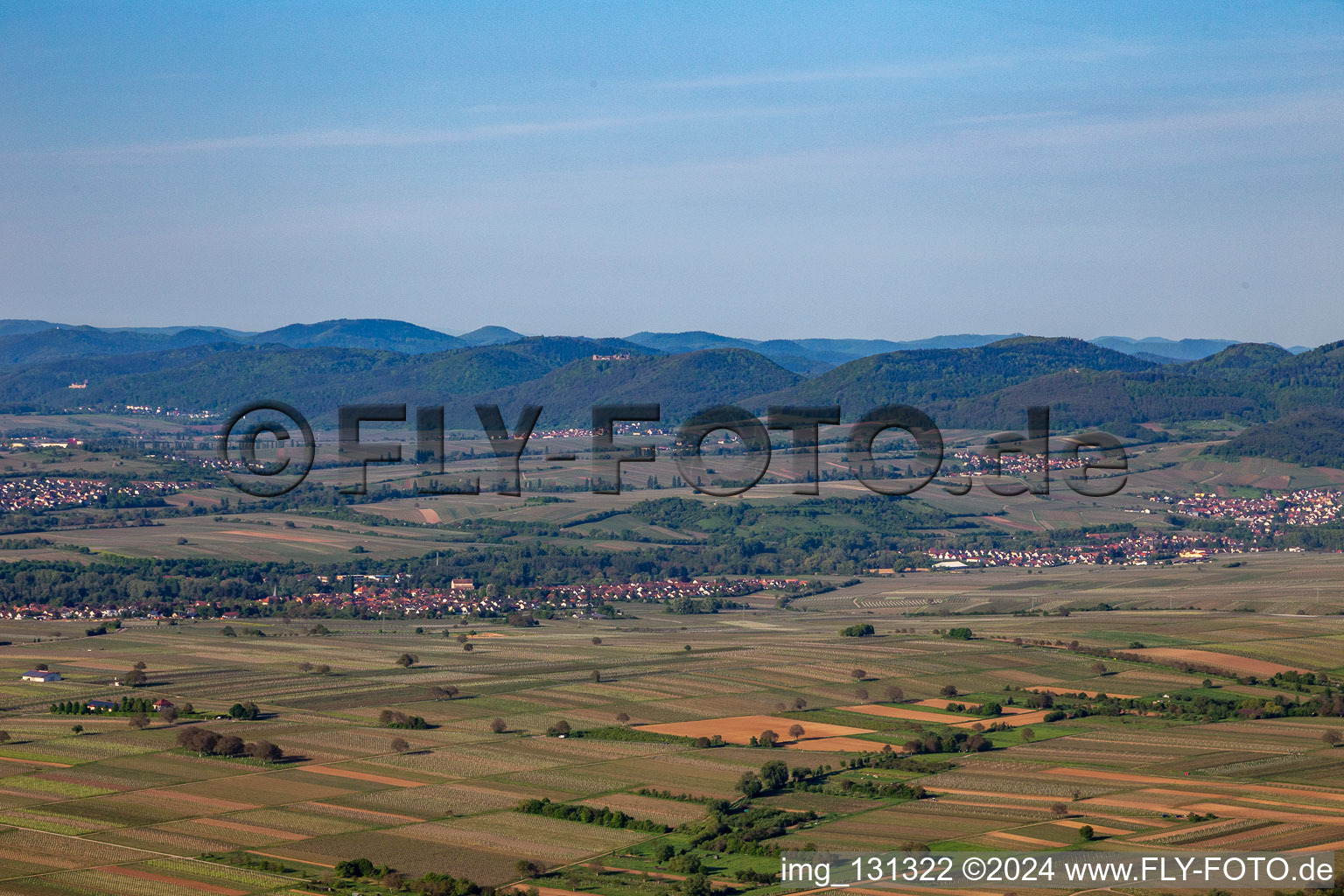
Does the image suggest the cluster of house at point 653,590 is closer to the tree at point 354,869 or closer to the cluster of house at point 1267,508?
the cluster of house at point 1267,508

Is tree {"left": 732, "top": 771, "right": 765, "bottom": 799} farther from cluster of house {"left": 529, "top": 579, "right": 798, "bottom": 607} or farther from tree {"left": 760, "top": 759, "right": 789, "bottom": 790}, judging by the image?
cluster of house {"left": 529, "top": 579, "right": 798, "bottom": 607}

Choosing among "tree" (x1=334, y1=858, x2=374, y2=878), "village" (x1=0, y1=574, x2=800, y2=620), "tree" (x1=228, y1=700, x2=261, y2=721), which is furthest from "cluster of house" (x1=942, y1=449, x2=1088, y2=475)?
"tree" (x1=334, y1=858, x2=374, y2=878)

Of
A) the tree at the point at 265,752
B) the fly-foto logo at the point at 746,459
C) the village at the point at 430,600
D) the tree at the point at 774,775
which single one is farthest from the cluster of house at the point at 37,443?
the tree at the point at 774,775

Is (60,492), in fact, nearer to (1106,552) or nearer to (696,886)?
(1106,552)

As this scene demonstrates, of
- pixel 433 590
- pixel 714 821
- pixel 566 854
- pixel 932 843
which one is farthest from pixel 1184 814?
pixel 433 590

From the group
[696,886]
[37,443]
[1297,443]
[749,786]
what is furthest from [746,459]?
[696,886]

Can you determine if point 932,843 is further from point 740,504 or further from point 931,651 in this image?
point 740,504
